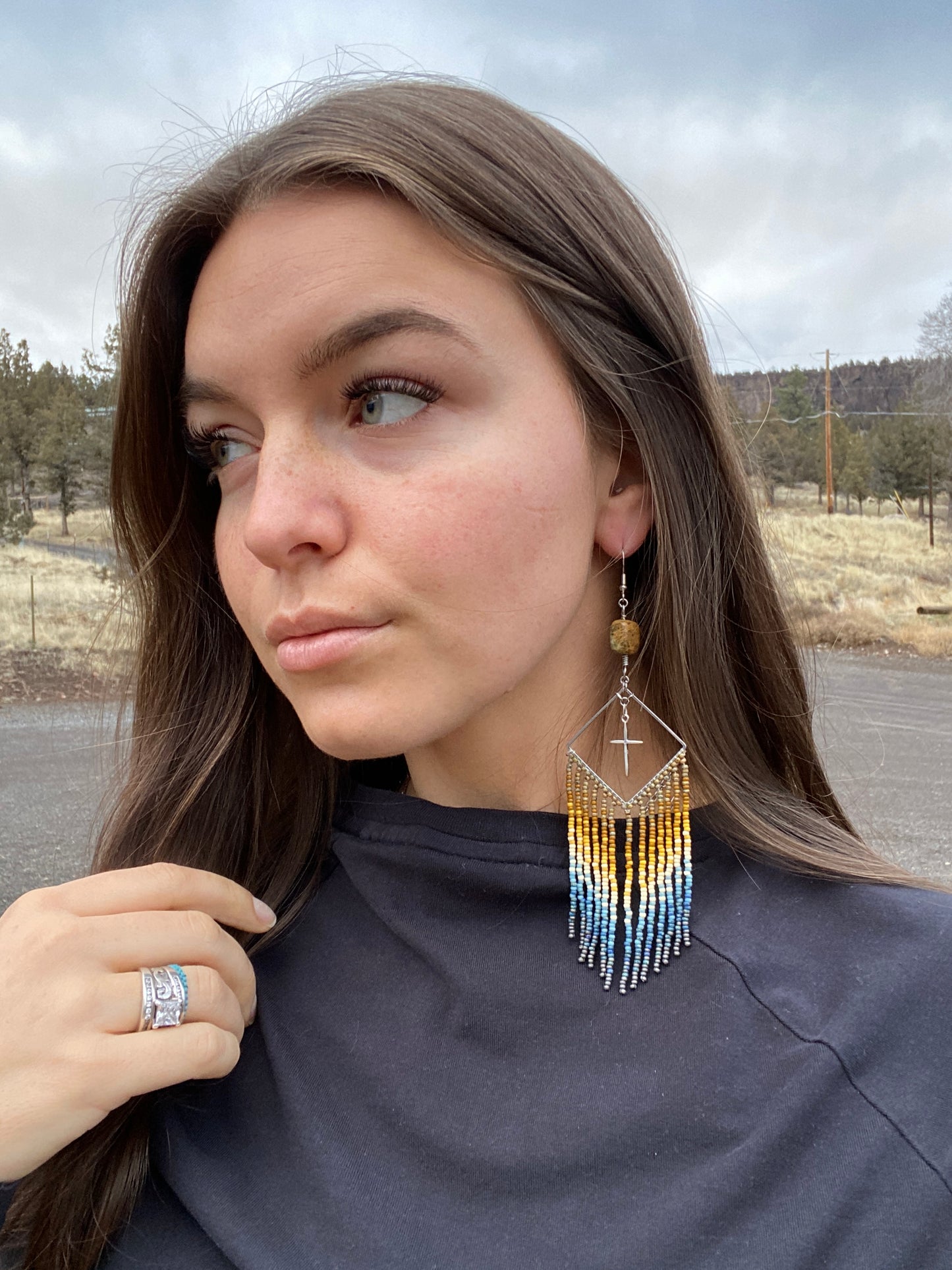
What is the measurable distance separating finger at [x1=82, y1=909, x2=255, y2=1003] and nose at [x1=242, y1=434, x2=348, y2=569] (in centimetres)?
50

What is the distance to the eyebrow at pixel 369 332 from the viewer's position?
3.81 feet

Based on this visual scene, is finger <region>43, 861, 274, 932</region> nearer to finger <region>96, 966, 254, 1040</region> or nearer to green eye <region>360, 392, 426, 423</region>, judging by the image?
→ finger <region>96, 966, 254, 1040</region>

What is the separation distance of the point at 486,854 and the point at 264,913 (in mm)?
356

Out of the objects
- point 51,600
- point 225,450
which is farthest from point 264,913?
point 51,600

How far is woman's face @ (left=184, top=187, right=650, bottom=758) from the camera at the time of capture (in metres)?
1.15

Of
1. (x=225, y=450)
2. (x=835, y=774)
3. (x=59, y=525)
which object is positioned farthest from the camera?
(x=59, y=525)

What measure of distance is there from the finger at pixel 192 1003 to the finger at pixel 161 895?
0.10 m

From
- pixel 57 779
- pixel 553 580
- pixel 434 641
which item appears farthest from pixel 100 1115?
pixel 57 779

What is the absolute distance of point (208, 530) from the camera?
180 centimetres

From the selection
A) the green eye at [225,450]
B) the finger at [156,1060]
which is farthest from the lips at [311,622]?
the finger at [156,1060]

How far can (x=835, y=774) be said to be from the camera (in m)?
5.89

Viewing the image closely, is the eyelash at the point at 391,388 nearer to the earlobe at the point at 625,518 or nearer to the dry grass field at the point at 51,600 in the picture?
the earlobe at the point at 625,518

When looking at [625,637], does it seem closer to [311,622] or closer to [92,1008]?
[311,622]

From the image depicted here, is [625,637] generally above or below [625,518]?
below
